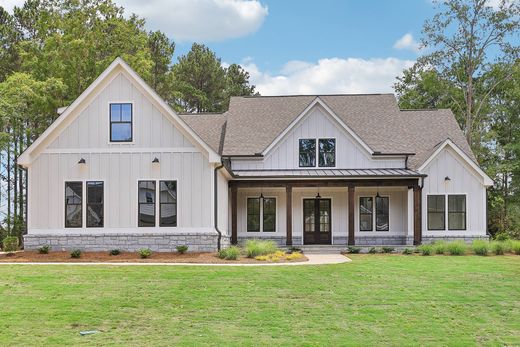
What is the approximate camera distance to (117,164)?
64.4 ft

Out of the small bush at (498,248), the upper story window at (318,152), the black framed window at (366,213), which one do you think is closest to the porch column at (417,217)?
the black framed window at (366,213)

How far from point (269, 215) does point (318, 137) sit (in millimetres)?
4122

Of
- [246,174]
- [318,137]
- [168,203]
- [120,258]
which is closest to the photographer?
[120,258]

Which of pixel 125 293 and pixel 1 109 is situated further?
pixel 1 109

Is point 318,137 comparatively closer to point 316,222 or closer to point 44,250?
point 316,222

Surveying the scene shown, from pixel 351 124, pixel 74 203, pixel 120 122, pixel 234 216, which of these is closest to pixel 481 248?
pixel 351 124

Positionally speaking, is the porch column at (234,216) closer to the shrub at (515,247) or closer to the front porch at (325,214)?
the front porch at (325,214)

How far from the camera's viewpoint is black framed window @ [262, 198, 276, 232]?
24250 mm

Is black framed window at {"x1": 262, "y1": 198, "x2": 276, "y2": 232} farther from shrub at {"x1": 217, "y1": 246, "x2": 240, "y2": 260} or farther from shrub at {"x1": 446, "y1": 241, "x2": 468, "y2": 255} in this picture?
shrub at {"x1": 446, "y1": 241, "x2": 468, "y2": 255}

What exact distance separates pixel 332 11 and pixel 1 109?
710 inches

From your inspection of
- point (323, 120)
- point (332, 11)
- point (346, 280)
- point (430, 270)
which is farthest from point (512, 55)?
point (346, 280)

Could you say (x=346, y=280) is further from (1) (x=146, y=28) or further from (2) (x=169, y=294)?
(1) (x=146, y=28)

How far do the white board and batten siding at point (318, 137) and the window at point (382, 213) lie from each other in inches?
60.8

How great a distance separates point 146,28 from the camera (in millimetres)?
41938
